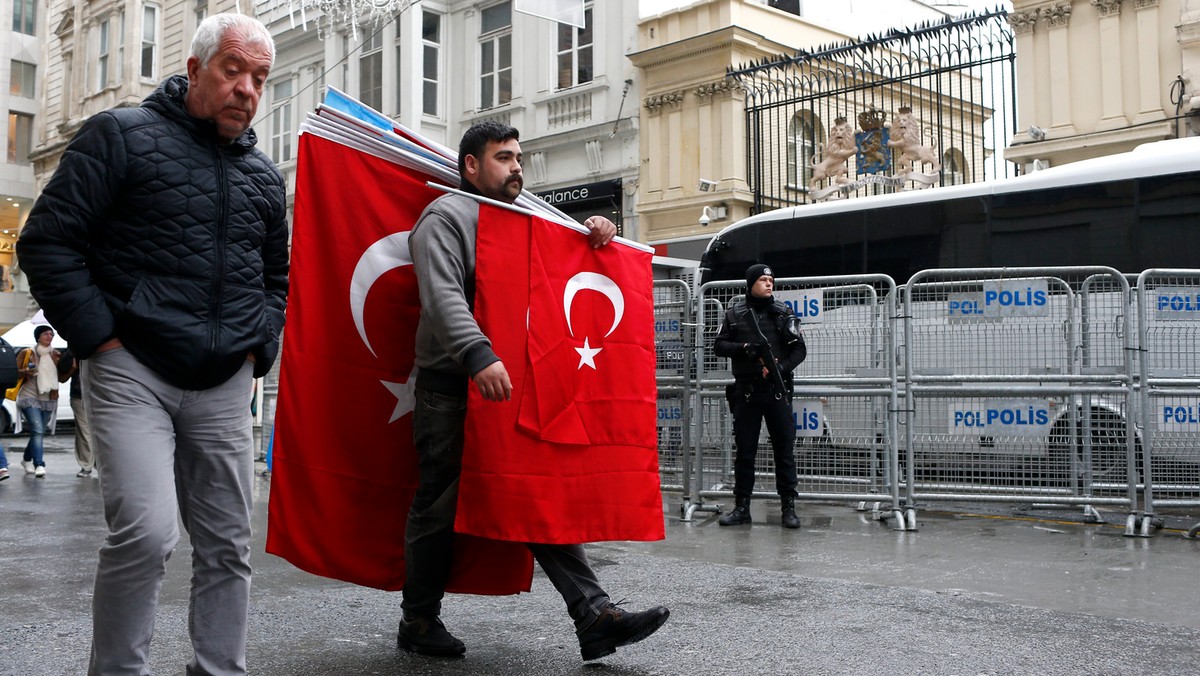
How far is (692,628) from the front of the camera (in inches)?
189

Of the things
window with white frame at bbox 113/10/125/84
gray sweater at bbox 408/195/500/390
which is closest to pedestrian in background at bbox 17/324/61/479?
gray sweater at bbox 408/195/500/390

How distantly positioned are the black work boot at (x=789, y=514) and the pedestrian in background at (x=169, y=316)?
5524 mm

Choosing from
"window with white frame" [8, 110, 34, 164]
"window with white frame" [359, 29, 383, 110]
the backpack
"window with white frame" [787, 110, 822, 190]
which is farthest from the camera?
"window with white frame" [8, 110, 34, 164]

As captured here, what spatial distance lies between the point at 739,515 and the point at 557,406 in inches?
185

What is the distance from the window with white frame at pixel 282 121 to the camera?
30156mm

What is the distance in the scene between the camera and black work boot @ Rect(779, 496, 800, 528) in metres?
8.49

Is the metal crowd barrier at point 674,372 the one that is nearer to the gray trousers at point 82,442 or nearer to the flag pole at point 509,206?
the flag pole at point 509,206

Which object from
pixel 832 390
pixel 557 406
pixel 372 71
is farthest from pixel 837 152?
pixel 557 406

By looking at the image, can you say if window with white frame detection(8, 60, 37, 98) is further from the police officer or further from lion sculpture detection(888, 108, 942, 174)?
the police officer

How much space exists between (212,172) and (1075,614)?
4007mm

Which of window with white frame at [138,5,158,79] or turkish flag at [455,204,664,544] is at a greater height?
window with white frame at [138,5,158,79]

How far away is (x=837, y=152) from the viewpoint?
64.7 ft

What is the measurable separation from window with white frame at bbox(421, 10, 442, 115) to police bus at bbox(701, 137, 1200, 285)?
39.6 feet

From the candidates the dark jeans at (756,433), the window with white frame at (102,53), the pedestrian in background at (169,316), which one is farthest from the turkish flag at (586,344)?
the window with white frame at (102,53)
